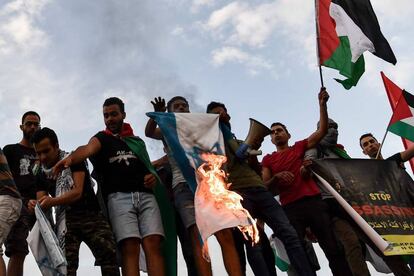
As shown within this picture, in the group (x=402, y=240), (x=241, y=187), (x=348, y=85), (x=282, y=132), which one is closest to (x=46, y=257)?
(x=241, y=187)

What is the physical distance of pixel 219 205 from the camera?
5.27 metres

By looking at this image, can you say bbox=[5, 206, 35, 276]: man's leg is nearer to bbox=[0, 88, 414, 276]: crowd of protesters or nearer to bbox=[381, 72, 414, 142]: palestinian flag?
bbox=[0, 88, 414, 276]: crowd of protesters

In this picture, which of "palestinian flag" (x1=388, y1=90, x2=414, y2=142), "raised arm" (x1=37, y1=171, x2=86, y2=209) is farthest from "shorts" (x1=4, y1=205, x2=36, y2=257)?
"palestinian flag" (x1=388, y1=90, x2=414, y2=142)

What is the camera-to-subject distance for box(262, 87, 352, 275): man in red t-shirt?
253 inches

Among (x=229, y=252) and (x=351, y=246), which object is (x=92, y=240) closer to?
(x=229, y=252)

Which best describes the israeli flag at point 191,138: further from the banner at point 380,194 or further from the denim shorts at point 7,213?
the denim shorts at point 7,213

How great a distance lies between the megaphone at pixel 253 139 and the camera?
6.16 m

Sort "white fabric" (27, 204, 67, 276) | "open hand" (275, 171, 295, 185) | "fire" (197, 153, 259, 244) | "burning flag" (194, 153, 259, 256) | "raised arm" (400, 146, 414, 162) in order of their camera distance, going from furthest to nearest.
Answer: "raised arm" (400, 146, 414, 162)
"open hand" (275, 171, 295, 185)
"fire" (197, 153, 259, 244)
"burning flag" (194, 153, 259, 256)
"white fabric" (27, 204, 67, 276)

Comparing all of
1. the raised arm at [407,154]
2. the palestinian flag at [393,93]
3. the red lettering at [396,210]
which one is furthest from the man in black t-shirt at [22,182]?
the palestinian flag at [393,93]

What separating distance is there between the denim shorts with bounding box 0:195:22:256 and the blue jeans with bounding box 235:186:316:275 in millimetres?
2458

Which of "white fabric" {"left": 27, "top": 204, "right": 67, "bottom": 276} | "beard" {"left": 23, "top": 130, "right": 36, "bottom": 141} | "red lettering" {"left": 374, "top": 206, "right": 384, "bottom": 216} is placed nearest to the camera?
"white fabric" {"left": 27, "top": 204, "right": 67, "bottom": 276}

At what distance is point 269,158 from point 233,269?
8.40ft

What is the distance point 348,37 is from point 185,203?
→ 3746mm

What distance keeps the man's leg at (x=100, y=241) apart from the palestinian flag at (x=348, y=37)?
3846 mm
